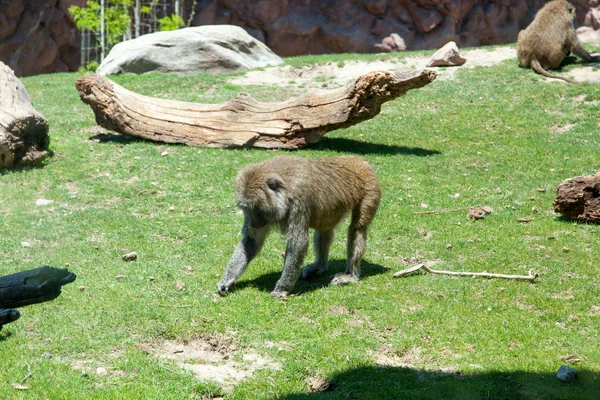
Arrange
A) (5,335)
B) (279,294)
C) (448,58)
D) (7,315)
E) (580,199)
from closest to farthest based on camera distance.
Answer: (7,315), (5,335), (279,294), (580,199), (448,58)

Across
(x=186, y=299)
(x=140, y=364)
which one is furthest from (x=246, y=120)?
(x=140, y=364)

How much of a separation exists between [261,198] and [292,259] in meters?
0.81

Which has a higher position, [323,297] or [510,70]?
[510,70]

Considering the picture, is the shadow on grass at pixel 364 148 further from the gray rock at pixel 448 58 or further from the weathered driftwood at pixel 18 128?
the gray rock at pixel 448 58

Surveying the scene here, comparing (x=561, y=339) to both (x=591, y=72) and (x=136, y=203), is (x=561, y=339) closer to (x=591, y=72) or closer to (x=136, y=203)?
(x=136, y=203)

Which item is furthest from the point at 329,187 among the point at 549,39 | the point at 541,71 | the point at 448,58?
the point at 448,58

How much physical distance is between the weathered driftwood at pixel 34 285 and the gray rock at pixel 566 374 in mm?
4260

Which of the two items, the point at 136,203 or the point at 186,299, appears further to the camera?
the point at 136,203

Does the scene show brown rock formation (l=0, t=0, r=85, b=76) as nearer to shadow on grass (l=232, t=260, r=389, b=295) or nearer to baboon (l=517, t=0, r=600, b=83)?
baboon (l=517, t=0, r=600, b=83)

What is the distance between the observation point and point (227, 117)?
13930 millimetres

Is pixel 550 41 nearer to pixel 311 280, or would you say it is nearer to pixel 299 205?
pixel 311 280

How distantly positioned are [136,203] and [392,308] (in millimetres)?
5127

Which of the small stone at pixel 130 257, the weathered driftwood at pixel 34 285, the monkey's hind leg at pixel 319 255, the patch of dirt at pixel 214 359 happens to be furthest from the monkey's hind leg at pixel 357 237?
the weathered driftwood at pixel 34 285

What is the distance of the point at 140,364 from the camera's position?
651 centimetres
